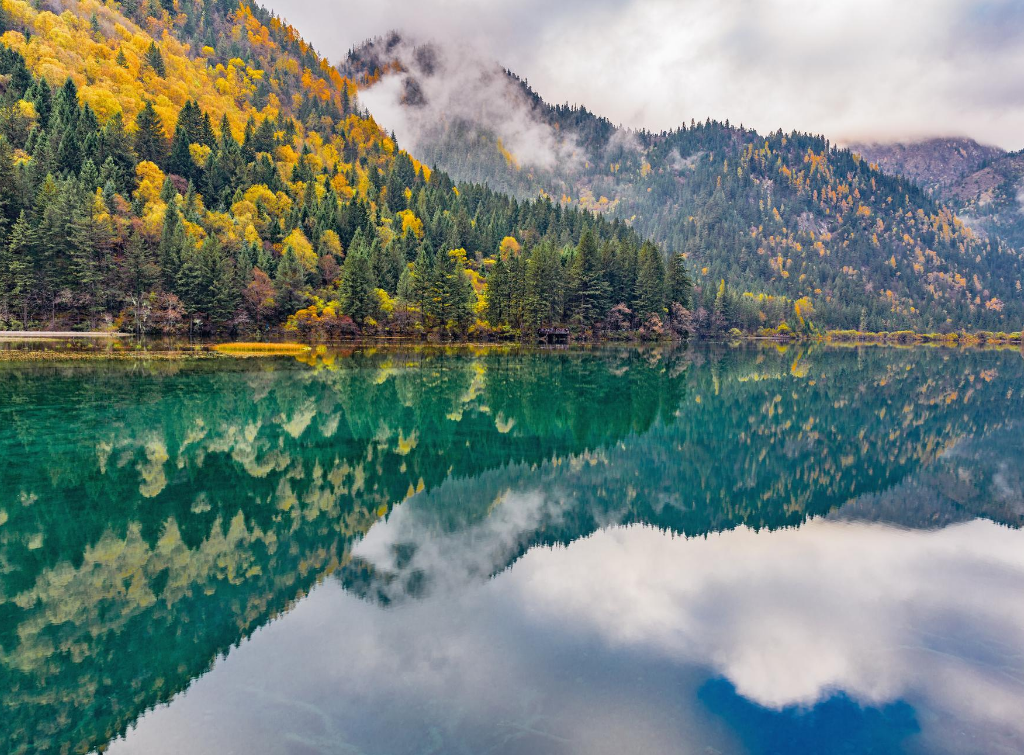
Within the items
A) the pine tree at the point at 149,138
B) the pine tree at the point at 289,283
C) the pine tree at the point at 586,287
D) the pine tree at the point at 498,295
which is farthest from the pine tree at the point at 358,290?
the pine tree at the point at 149,138

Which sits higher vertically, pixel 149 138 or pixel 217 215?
pixel 149 138

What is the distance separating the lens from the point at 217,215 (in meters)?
98.6

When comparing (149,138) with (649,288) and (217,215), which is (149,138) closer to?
(217,215)

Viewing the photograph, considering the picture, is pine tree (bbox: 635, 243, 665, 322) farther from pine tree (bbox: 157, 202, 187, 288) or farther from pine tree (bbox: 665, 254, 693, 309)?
pine tree (bbox: 157, 202, 187, 288)

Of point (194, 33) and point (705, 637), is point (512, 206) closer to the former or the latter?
point (194, 33)

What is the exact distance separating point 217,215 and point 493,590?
104m

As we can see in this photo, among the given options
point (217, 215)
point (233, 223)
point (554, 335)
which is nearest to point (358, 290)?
point (233, 223)

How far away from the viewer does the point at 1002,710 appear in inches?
307

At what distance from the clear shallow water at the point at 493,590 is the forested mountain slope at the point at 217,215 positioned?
65.5 meters

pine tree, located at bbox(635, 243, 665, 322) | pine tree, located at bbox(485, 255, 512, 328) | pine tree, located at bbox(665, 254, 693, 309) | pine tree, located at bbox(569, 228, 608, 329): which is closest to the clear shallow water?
pine tree, located at bbox(485, 255, 512, 328)

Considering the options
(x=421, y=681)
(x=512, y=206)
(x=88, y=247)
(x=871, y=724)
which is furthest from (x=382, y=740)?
(x=512, y=206)

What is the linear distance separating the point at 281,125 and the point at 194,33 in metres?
53.2

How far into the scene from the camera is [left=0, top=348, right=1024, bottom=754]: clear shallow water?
7309 millimetres

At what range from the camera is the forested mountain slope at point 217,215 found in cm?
7944
